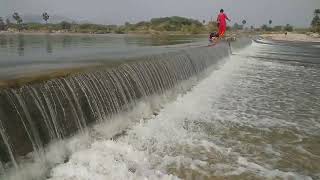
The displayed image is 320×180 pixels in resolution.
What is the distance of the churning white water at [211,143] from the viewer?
22.5 feet

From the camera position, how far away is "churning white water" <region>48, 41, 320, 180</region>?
6859 mm

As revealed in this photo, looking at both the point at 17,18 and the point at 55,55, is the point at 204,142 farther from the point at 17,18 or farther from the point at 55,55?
the point at 17,18

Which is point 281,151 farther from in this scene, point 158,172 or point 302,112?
point 302,112

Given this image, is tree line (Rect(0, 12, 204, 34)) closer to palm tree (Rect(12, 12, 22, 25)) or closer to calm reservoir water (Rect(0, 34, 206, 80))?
palm tree (Rect(12, 12, 22, 25))

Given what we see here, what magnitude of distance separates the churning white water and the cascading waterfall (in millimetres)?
527

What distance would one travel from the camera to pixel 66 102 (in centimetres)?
789

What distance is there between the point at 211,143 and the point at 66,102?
129 inches

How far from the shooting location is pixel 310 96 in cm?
1498

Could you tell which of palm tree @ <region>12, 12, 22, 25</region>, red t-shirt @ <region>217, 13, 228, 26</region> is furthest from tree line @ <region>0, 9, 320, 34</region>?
red t-shirt @ <region>217, 13, 228, 26</region>

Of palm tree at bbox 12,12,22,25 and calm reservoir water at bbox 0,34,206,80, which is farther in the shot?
palm tree at bbox 12,12,22,25

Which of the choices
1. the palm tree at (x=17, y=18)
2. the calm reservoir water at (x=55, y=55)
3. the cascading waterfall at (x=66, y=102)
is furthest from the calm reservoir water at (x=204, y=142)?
the palm tree at (x=17, y=18)

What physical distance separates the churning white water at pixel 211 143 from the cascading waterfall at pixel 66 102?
0.53m

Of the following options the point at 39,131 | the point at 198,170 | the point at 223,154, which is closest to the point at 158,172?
the point at 198,170

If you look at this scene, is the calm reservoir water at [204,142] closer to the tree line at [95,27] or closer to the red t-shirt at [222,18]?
the red t-shirt at [222,18]
